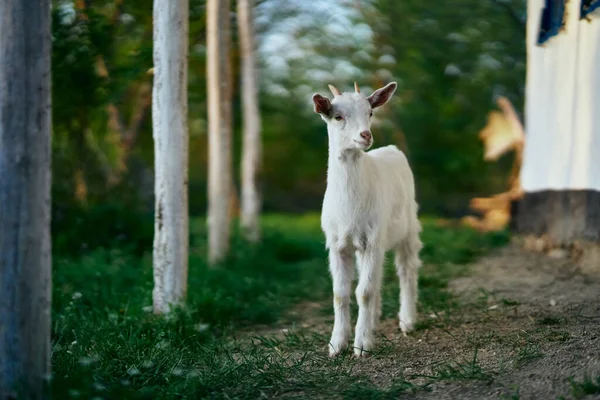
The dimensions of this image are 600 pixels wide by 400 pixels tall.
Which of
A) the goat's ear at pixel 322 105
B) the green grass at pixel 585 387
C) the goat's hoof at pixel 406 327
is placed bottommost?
the goat's hoof at pixel 406 327

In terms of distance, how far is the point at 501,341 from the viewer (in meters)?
5.54

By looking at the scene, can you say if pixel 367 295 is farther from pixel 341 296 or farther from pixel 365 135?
pixel 365 135

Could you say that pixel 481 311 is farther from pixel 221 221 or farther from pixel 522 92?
pixel 522 92

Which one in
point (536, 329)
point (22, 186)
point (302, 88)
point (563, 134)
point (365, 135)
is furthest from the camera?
point (302, 88)

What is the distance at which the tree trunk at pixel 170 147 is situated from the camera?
6520mm

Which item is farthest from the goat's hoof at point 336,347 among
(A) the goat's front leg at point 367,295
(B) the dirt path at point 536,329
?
(B) the dirt path at point 536,329

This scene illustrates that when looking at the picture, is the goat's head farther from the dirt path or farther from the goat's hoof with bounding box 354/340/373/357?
the dirt path

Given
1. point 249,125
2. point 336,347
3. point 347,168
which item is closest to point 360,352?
point 336,347

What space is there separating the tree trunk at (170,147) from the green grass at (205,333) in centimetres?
34

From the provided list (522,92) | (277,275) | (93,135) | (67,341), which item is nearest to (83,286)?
(67,341)

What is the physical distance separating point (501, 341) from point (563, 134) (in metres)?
4.15

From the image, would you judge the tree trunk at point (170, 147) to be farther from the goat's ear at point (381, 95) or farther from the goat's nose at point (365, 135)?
the goat's nose at point (365, 135)

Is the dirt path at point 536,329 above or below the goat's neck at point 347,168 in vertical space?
below

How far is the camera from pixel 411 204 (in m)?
6.74
